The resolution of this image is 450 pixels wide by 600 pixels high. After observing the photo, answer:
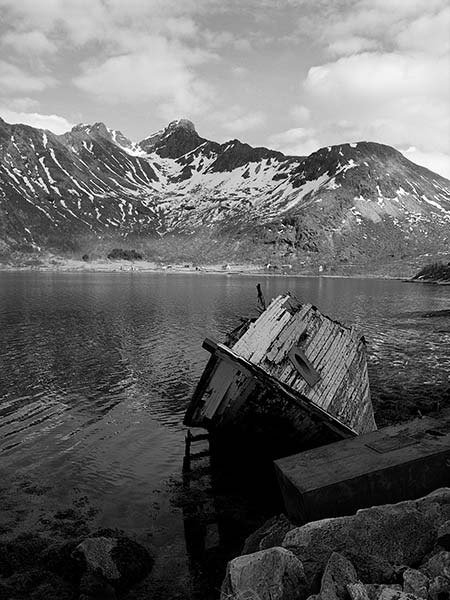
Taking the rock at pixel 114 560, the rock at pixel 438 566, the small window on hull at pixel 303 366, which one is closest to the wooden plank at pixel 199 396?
the small window on hull at pixel 303 366

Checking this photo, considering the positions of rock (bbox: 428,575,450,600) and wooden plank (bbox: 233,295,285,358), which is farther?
wooden plank (bbox: 233,295,285,358)

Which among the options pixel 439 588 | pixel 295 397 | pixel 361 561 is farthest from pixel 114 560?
pixel 439 588

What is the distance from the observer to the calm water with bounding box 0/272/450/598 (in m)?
13.3

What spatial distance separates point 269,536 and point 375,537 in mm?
3224

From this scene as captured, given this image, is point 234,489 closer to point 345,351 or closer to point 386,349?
point 345,351

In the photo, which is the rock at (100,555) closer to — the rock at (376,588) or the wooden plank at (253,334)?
the rock at (376,588)

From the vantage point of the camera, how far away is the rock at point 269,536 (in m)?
10.1

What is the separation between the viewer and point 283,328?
55.9 feet

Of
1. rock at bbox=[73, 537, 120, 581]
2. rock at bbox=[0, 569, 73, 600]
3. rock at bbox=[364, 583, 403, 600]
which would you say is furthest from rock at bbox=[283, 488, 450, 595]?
rock at bbox=[0, 569, 73, 600]

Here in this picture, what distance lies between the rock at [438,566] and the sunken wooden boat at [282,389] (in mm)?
7814

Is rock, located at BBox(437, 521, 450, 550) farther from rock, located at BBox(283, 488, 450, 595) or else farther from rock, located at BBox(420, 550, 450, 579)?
rock, located at BBox(420, 550, 450, 579)

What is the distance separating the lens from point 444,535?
732 centimetres

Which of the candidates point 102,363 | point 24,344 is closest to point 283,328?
point 102,363

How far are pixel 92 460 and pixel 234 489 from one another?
5.55 meters
